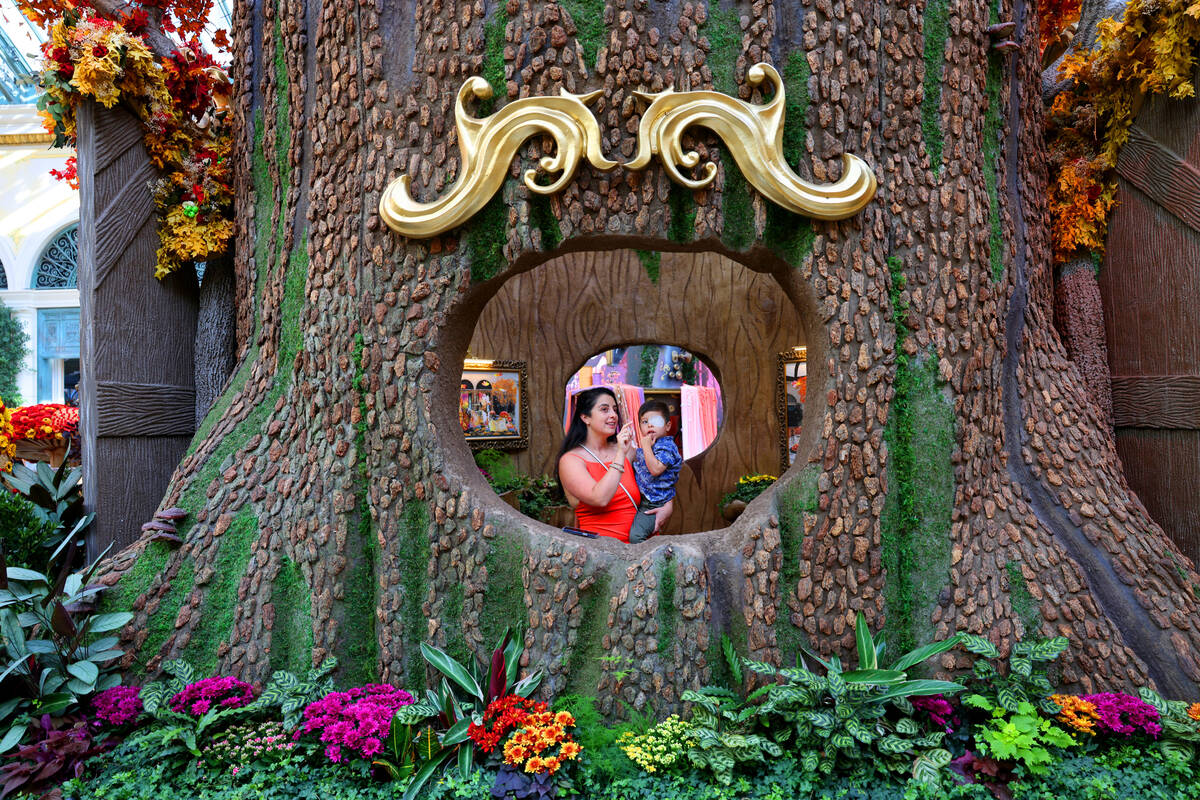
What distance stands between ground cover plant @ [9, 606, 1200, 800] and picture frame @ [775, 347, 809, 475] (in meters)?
2.62

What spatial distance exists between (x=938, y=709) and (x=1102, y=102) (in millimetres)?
3731

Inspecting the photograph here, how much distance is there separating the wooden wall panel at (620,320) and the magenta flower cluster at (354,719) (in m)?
2.59

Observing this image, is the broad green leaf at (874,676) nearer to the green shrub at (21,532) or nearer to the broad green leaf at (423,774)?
the broad green leaf at (423,774)

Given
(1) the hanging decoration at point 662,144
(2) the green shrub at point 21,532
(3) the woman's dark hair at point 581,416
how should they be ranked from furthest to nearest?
(3) the woman's dark hair at point 581,416 < (2) the green shrub at point 21,532 < (1) the hanging decoration at point 662,144

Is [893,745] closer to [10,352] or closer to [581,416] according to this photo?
[581,416]

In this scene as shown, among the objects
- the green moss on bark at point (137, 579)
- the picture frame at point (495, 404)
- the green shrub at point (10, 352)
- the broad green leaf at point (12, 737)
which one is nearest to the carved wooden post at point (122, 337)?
the green moss on bark at point (137, 579)

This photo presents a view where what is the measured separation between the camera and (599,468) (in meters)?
4.16

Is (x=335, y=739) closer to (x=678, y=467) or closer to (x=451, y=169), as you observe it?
(x=451, y=169)

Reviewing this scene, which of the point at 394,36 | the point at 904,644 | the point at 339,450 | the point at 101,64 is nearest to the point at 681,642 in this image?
the point at 904,644

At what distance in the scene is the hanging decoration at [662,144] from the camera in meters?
2.87

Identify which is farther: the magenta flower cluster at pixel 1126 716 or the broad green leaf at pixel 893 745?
the magenta flower cluster at pixel 1126 716

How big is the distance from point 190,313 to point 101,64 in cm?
145

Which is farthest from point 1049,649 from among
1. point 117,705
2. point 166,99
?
point 166,99

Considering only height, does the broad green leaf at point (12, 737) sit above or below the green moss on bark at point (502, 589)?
below
